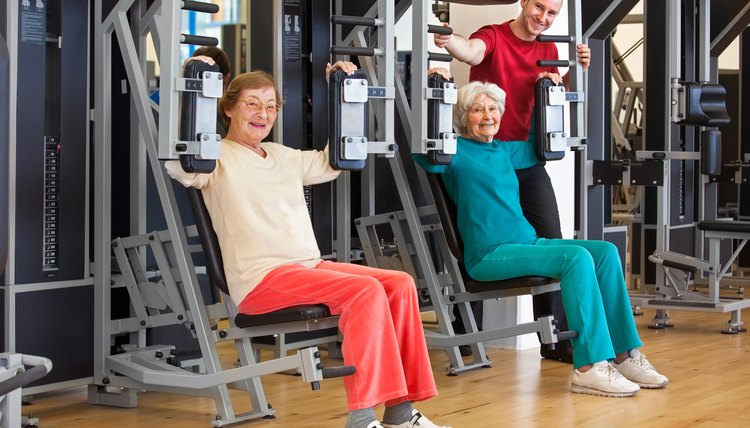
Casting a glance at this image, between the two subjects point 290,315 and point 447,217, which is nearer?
point 290,315

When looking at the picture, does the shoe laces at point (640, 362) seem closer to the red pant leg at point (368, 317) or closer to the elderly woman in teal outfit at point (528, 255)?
the elderly woman in teal outfit at point (528, 255)

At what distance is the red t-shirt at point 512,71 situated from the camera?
4.71 m

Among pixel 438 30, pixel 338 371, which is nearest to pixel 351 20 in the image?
pixel 438 30

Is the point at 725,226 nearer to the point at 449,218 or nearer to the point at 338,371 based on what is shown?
the point at 449,218

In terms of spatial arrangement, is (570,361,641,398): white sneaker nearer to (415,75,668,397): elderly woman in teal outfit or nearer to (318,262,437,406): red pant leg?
(415,75,668,397): elderly woman in teal outfit

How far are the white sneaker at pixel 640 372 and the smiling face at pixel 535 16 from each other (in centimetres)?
135

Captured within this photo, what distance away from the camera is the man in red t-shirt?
4.70 metres

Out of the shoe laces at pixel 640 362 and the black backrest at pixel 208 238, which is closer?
the black backrest at pixel 208 238

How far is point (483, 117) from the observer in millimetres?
4473

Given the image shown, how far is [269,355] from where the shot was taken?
5188 millimetres

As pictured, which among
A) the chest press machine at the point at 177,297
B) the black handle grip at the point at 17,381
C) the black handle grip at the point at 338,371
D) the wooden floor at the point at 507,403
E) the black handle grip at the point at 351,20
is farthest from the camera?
the black handle grip at the point at 351,20

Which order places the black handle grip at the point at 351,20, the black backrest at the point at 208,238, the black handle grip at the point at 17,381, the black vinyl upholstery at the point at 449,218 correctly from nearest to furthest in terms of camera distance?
the black handle grip at the point at 17,381
the black backrest at the point at 208,238
the black handle grip at the point at 351,20
the black vinyl upholstery at the point at 449,218

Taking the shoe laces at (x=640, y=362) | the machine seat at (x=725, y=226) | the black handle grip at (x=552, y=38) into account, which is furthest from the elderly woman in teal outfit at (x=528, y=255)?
the machine seat at (x=725, y=226)

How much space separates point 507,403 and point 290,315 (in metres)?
1.02
